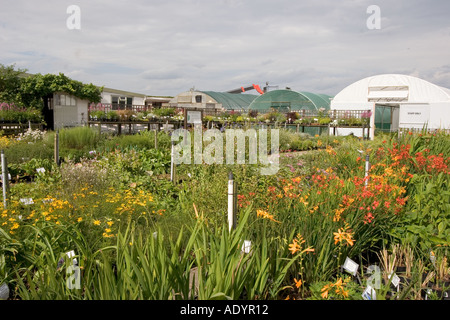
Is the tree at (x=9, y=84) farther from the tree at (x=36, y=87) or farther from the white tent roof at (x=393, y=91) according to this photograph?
the white tent roof at (x=393, y=91)

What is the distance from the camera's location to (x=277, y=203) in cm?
323

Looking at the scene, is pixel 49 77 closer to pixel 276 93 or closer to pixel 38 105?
pixel 38 105

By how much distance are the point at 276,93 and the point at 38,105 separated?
594 inches

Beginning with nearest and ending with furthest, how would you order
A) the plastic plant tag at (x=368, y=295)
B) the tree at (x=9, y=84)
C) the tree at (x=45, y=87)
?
the plastic plant tag at (x=368, y=295) → the tree at (x=45, y=87) → the tree at (x=9, y=84)

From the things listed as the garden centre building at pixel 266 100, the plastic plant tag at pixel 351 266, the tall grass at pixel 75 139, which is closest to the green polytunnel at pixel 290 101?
the garden centre building at pixel 266 100

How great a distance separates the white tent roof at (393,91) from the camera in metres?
20.6

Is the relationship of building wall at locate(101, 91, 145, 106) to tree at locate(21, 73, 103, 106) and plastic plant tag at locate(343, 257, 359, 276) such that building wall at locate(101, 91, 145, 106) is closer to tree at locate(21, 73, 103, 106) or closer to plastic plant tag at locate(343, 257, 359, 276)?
tree at locate(21, 73, 103, 106)

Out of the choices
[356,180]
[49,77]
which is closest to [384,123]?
[49,77]

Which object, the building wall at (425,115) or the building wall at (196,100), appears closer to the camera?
the building wall at (425,115)

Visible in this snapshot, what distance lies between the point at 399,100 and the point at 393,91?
61 centimetres

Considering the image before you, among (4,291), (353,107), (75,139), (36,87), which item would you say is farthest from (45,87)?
(4,291)

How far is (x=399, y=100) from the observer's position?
21422mm

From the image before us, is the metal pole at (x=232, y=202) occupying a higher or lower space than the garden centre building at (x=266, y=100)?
lower

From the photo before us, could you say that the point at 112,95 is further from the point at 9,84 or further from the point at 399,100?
the point at 399,100
